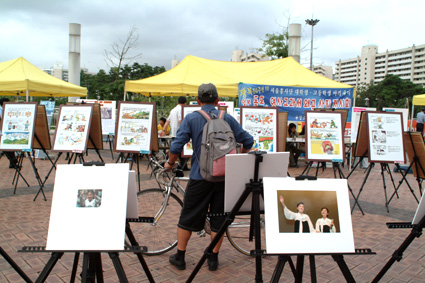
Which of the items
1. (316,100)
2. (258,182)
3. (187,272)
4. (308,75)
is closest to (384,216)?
(187,272)

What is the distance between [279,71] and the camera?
11.9m

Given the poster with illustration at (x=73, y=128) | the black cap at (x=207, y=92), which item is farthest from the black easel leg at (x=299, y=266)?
the poster with illustration at (x=73, y=128)

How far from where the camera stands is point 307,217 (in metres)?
2.13

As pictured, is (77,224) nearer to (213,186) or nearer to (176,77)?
(213,186)

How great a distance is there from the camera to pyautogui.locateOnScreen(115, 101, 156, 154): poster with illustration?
20.6 feet

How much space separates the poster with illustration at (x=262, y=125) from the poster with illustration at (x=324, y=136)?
0.59 m

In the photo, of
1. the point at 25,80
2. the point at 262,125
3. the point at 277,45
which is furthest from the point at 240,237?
the point at 277,45

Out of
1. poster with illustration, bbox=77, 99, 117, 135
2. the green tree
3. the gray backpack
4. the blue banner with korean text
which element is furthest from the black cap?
the green tree

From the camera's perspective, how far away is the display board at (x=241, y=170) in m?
2.58

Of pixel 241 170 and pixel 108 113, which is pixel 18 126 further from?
pixel 108 113

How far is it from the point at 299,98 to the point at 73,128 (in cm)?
721

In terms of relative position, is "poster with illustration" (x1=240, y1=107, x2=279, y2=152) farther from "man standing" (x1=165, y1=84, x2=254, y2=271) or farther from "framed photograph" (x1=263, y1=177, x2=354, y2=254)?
"framed photograph" (x1=263, y1=177, x2=354, y2=254)

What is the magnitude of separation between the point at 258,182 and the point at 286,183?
44 centimetres

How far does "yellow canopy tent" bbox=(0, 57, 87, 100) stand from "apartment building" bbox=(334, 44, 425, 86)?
123m
